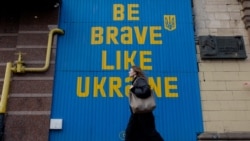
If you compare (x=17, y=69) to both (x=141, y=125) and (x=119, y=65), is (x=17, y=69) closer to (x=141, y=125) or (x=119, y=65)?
(x=119, y=65)

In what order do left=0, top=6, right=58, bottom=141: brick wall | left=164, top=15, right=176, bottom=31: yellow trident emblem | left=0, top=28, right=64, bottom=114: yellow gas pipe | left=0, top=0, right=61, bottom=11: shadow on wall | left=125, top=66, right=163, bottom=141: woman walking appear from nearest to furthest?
1. left=125, top=66, right=163, bottom=141: woman walking
2. left=0, top=6, right=58, bottom=141: brick wall
3. left=0, top=28, right=64, bottom=114: yellow gas pipe
4. left=164, top=15, right=176, bottom=31: yellow trident emblem
5. left=0, top=0, right=61, bottom=11: shadow on wall

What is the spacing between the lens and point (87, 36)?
321 inches

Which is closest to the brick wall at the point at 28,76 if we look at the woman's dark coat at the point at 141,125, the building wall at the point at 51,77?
the building wall at the point at 51,77

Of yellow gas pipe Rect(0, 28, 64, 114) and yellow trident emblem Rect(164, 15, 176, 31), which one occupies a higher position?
yellow trident emblem Rect(164, 15, 176, 31)

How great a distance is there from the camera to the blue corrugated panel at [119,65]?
7.34 metres

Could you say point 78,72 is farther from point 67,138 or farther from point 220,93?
point 220,93

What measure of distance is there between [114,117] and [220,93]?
8.21 ft

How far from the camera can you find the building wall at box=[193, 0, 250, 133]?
7430 mm

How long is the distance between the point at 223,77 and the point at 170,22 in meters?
1.86

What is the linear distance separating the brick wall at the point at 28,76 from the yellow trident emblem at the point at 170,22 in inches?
108

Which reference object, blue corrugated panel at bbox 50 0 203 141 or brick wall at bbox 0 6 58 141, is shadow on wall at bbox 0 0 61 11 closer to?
brick wall at bbox 0 6 58 141

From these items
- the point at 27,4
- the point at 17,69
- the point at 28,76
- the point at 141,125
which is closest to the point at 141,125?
the point at 141,125

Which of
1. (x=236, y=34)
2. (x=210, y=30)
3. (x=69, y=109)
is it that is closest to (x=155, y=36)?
(x=210, y=30)

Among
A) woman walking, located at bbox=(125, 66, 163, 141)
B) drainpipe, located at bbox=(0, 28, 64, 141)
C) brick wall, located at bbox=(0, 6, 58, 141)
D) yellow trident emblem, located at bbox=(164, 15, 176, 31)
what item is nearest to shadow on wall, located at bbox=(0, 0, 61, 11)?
brick wall, located at bbox=(0, 6, 58, 141)
